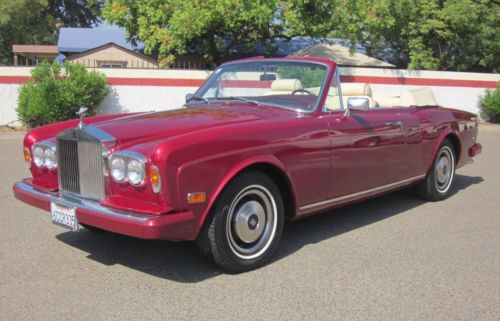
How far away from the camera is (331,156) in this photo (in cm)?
486

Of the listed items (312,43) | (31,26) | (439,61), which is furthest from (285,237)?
(31,26)

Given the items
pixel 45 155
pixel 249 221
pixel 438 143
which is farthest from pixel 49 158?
pixel 438 143

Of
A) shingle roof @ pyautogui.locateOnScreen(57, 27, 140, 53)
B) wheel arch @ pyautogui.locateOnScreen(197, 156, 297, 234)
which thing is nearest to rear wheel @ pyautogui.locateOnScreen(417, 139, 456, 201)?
wheel arch @ pyautogui.locateOnScreen(197, 156, 297, 234)

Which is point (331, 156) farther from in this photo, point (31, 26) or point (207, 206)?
point (31, 26)

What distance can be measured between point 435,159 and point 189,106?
3069 millimetres

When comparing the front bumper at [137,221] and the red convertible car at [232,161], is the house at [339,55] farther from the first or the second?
the front bumper at [137,221]

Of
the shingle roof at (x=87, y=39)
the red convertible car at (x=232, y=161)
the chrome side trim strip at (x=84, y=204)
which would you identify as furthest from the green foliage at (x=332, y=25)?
the chrome side trim strip at (x=84, y=204)

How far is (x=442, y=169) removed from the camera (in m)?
6.88

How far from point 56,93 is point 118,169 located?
1121 centimetres

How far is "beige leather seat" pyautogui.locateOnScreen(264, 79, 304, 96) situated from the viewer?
530 centimetres

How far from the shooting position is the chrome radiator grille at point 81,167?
407 centimetres

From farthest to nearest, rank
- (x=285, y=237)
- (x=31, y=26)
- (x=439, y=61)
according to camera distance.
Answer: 1. (x=31, y=26)
2. (x=439, y=61)
3. (x=285, y=237)

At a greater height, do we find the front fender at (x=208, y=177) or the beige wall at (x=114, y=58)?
the beige wall at (x=114, y=58)

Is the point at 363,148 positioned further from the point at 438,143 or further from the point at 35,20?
the point at 35,20
